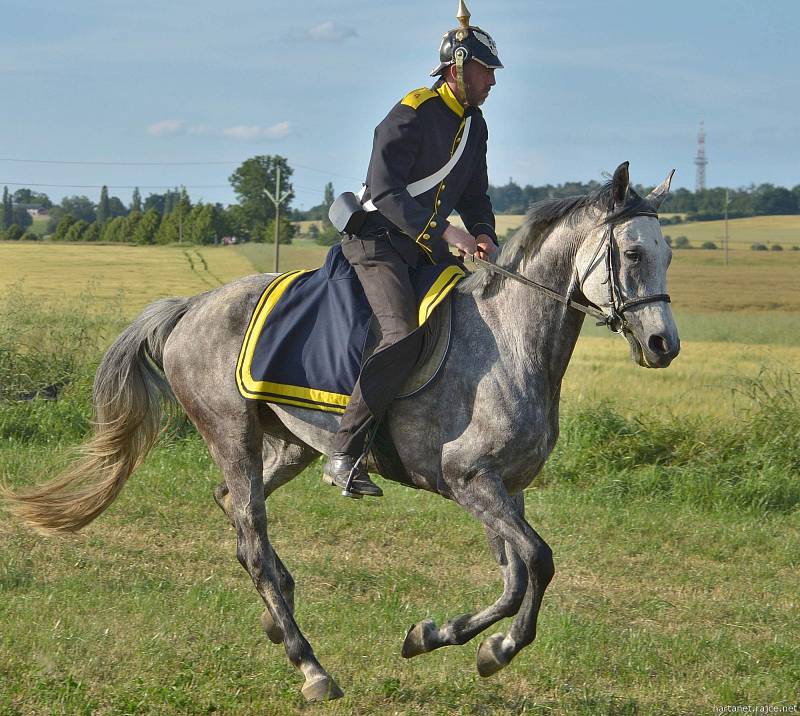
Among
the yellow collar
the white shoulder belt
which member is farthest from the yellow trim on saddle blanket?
the yellow collar

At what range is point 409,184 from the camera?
504 cm

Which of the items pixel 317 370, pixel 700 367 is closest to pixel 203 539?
pixel 317 370

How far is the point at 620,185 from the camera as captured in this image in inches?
175

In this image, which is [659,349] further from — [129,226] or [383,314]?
[129,226]

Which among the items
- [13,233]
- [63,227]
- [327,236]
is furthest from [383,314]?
[63,227]

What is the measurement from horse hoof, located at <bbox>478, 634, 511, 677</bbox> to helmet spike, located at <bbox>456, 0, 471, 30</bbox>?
2.91 meters

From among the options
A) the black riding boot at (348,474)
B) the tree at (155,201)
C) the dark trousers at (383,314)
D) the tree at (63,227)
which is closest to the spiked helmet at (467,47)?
the dark trousers at (383,314)

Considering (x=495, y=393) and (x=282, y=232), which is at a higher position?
(x=282, y=232)

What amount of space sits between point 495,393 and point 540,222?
2.79 ft

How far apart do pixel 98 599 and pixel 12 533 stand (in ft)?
5.61

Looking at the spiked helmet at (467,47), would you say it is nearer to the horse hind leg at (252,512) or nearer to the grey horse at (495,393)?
the grey horse at (495,393)

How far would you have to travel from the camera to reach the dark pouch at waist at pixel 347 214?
202 inches

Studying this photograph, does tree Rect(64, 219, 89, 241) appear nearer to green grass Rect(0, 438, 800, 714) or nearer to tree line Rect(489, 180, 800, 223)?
tree line Rect(489, 180, 800, 223)

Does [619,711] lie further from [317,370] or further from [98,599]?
[98,599]
